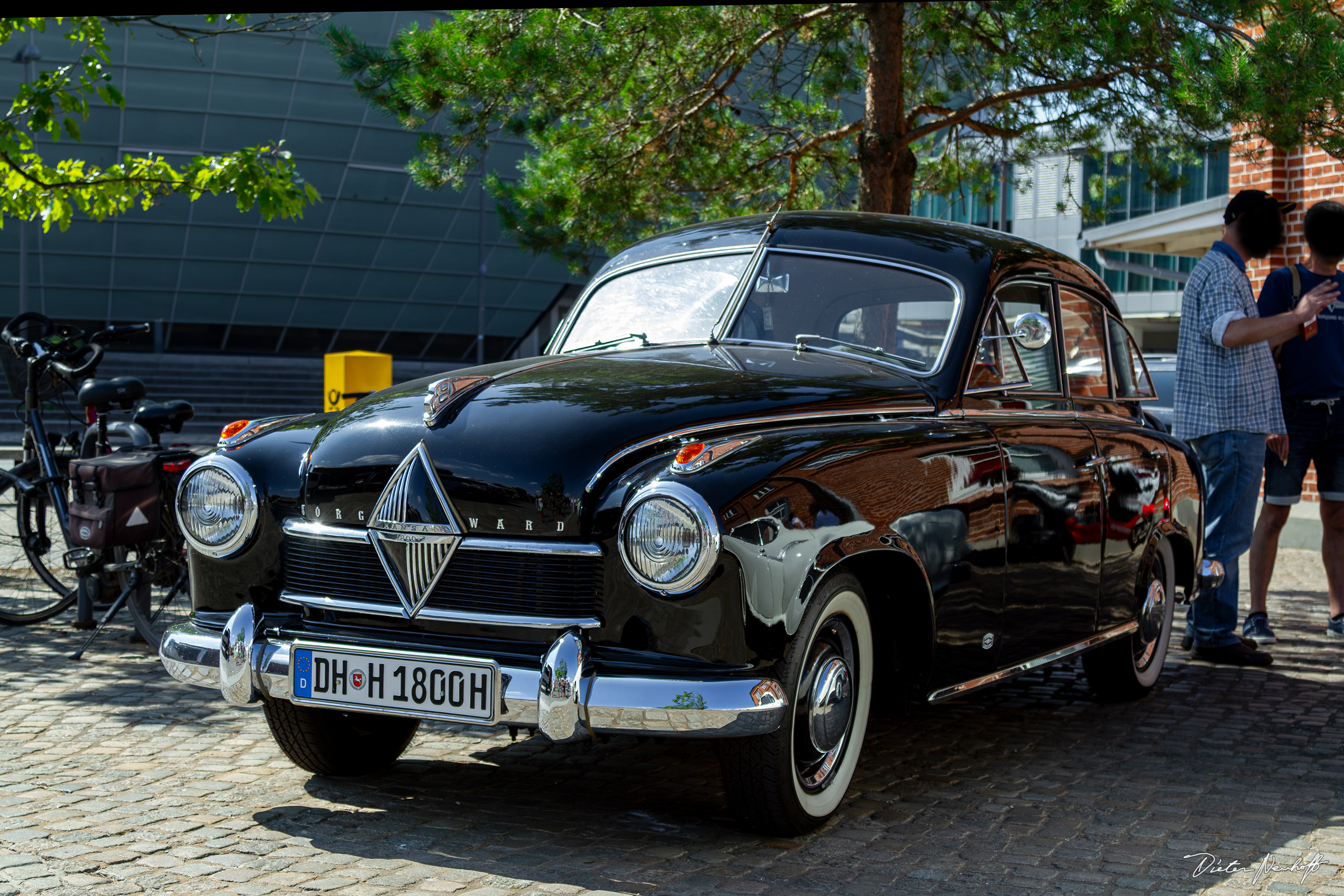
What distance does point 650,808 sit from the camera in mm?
4023

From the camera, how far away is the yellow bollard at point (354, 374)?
12469 mm

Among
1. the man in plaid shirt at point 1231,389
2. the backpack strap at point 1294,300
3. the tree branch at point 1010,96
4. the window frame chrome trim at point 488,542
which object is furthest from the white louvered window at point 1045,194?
the window frame chrome trim at point 488,542

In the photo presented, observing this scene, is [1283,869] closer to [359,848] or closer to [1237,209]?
[359,848]

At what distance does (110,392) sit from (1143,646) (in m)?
5.18

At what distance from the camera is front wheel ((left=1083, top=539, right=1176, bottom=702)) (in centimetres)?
562

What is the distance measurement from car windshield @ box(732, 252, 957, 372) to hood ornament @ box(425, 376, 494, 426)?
1.07m

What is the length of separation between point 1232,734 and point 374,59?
819 centimetres

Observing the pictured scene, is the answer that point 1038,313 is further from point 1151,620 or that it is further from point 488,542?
point 488,542

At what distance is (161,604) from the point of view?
675 cm

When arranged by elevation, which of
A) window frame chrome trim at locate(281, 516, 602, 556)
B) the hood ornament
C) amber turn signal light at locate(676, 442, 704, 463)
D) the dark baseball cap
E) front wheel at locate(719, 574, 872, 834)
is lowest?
front wheel at locate(719, 574, 872, 834)

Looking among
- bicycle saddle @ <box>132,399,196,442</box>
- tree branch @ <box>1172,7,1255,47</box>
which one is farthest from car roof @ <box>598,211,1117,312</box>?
tree branch @ <box>1172,7,1255,47</box>

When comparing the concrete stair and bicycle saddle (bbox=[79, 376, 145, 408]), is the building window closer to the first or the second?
bicycle saddle (bbox=[79, 376, 145, 408])

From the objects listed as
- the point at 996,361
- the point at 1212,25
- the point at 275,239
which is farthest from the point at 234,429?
the point at 275,239

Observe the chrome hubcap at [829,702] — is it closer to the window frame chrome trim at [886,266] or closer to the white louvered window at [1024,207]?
the window frame chrome trim at [886,266]
